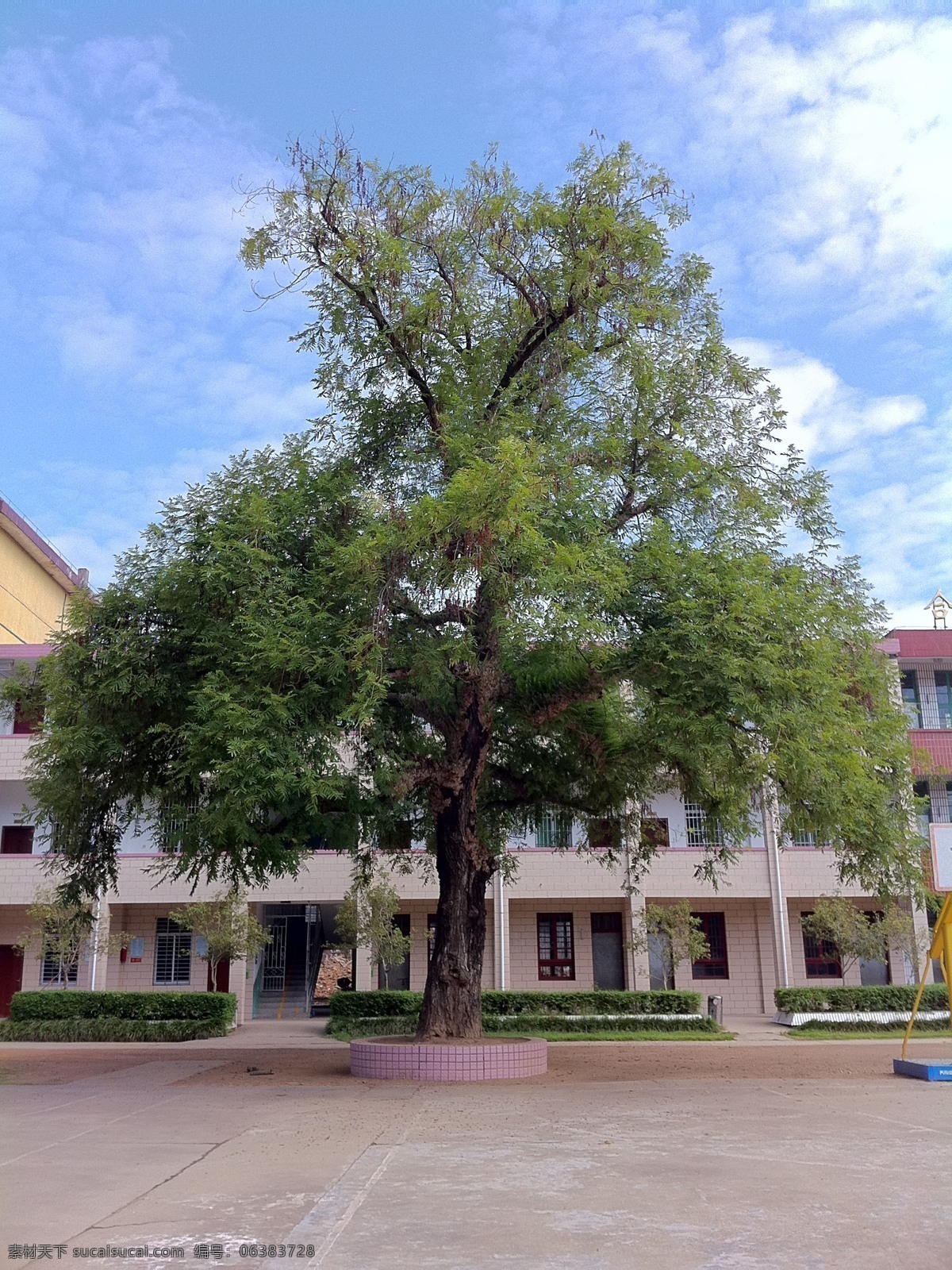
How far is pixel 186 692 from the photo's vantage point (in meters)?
13.9

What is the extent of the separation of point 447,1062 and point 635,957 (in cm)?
1427

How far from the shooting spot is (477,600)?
1362 cm

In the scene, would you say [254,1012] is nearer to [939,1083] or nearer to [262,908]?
[262,908]

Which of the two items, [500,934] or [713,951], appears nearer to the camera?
[500,934]

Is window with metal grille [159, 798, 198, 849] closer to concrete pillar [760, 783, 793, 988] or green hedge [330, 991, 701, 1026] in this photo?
green hedge [330, 991, 701, 1026]

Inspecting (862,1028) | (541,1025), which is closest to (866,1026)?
(862,1028)

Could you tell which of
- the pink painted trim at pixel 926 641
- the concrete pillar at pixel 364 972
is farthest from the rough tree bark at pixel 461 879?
the pink painted trim at pixel 926 641

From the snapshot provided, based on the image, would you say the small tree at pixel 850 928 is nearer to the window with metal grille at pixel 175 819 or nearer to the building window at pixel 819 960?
the building window at pixel 819 960

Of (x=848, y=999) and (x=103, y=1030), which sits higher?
(x=848, y=999)

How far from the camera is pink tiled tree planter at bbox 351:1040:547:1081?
1338 centimetres

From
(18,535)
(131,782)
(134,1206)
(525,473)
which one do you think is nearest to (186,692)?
(131,782)

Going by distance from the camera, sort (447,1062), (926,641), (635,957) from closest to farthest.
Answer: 1. (447,1062)
2. (635,957)
3. (926,641)

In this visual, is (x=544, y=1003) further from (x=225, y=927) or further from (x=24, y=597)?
(x=24, y=597)

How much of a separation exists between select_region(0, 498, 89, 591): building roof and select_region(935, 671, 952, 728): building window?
905 inches
